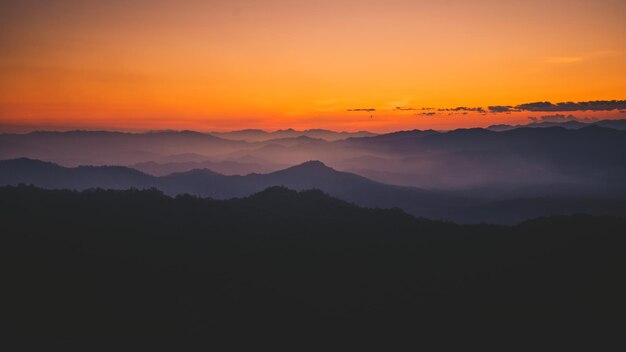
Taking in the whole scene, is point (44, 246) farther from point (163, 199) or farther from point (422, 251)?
point (422, 251)

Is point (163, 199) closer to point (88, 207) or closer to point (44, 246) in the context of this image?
point (88, 207)

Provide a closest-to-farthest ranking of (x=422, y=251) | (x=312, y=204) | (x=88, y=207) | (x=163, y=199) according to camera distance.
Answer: (x=422, y=251)
(x=88, y=207)
(x=163, y=199)
(x=312, y=204)

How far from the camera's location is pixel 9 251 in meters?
48.3

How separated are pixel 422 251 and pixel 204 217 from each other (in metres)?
35.2

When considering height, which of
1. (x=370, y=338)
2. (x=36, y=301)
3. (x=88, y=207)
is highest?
(x=88, y=207)

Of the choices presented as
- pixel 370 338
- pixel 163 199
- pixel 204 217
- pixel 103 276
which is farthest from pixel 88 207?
pixel 370 338

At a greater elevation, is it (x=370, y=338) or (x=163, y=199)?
(x=163, y=199)

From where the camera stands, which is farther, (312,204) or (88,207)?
(312,204)

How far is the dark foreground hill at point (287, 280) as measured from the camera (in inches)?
1559

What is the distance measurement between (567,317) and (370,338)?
62.5 ft

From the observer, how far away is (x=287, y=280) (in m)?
50.2

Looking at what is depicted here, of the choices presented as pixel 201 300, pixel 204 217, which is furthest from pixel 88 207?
pixel 201 300

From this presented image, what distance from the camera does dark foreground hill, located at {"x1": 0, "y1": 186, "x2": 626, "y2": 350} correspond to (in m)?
39.6

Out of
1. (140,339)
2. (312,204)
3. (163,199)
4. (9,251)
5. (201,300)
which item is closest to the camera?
(140,339)
